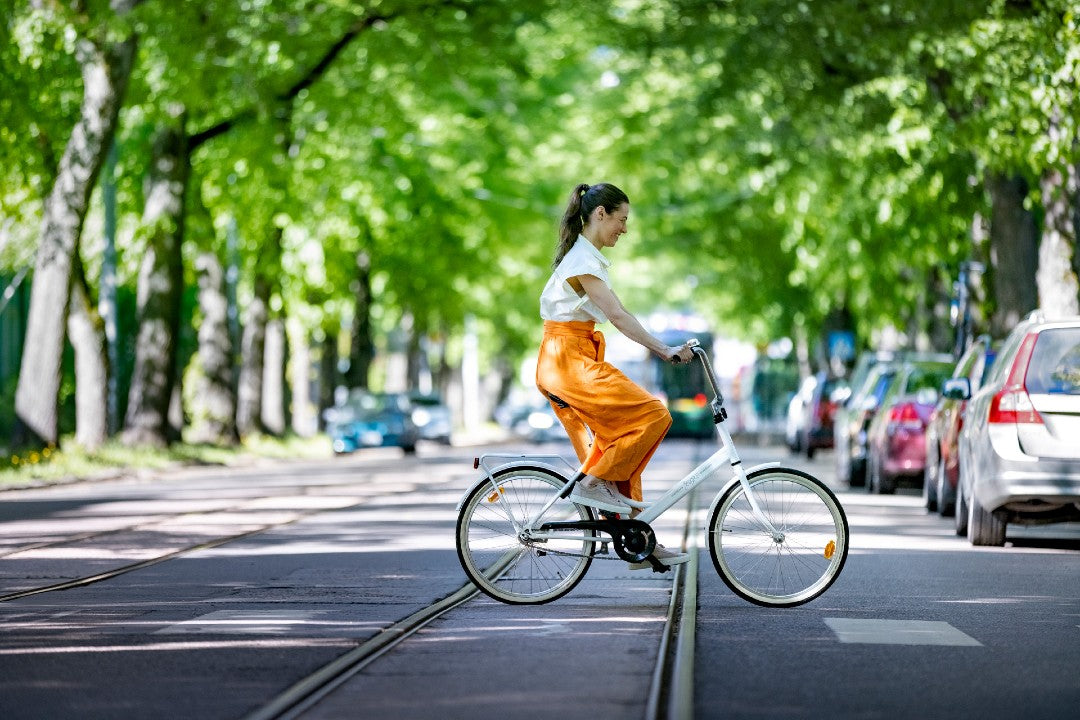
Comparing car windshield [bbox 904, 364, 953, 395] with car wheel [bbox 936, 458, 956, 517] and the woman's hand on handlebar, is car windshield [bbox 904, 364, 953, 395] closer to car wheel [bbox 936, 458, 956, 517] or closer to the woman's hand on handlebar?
car wheel [bbox 936, 458, 956, 517]

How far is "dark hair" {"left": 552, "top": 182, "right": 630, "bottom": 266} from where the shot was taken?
10.1 metres

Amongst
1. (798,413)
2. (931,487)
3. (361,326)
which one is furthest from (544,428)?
(931,487)

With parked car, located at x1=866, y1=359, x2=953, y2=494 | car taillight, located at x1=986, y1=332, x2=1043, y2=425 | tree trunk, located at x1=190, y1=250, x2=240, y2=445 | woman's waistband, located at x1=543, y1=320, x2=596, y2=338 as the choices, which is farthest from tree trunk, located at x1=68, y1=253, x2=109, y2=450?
woman's waistband, located at x1=543, y1=320, x2=596, y2=338

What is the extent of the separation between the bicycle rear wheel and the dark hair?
1126mm

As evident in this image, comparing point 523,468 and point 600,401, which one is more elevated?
point 600,401

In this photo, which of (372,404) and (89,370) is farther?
(372,404)

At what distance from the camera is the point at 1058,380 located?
14.0m

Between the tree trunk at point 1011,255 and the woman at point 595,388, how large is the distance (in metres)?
15.9

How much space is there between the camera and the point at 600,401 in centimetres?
978

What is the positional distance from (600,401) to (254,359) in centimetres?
3105

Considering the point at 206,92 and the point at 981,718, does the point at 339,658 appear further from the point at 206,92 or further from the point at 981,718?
the point at 206,92

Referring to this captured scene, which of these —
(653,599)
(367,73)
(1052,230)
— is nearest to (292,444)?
(367,73)

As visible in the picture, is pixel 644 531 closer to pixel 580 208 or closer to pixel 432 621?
A: pixel 432 621

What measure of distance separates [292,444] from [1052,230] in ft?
70.6
